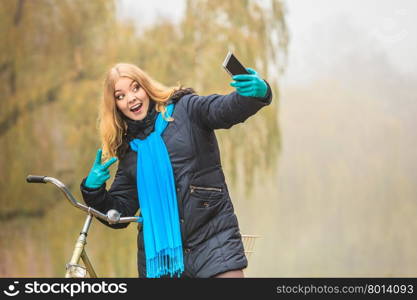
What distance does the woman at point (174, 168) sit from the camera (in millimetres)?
1702

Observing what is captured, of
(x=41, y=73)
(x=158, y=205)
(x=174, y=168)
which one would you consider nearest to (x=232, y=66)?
(x=174, y=168)

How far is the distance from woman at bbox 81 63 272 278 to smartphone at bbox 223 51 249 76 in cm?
2

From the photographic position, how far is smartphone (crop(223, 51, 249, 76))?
162cm

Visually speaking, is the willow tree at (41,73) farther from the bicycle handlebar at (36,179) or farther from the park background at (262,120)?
the bicycle handlebar at (36,179)

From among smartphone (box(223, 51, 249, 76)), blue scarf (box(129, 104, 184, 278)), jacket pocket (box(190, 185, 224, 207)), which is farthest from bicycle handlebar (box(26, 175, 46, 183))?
smartphone (box(223, 51, 249, 76))

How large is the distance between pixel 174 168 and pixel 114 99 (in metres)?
0.29

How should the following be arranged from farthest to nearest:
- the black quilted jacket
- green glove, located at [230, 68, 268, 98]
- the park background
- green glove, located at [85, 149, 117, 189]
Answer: the park background → green glove, located at [85, 149, 117, 189] → the black quilted jacket → green glove, located at [230, 68, 268, 98]

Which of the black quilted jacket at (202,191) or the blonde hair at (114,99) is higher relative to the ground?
the blonde hair at (114,99)

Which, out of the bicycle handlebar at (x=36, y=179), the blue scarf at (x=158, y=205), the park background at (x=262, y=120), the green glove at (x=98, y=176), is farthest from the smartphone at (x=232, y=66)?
the park background at (x=262, y=120)

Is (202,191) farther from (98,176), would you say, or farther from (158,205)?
(98,176)

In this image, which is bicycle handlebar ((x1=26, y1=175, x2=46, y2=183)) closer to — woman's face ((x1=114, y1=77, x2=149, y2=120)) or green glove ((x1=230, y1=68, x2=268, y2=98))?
woman's face ((x1=114, y1=77, x2=149, y2=120))

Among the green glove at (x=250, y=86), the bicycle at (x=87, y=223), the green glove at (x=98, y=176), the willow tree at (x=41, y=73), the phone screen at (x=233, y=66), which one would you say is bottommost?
the bicycle at (x=87, y=223)

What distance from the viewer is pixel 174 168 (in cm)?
178

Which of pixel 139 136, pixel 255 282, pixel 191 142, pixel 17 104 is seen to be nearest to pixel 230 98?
pixel 191 142
